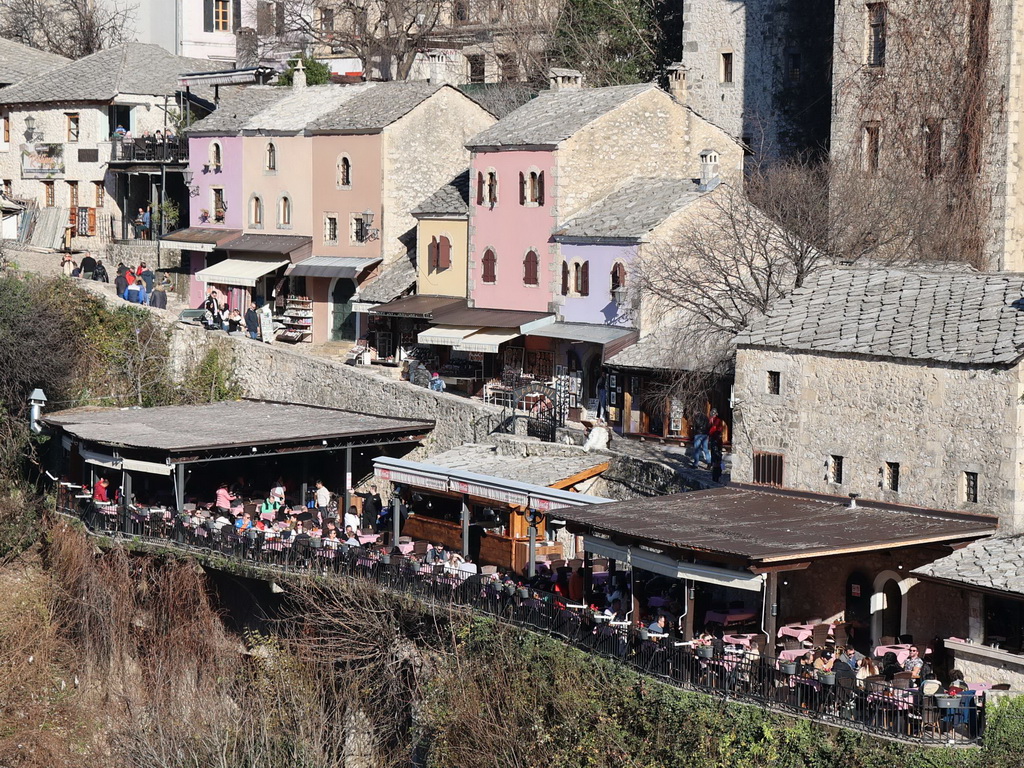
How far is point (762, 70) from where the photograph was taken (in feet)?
178

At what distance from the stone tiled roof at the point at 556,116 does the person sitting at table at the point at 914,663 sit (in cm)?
2191

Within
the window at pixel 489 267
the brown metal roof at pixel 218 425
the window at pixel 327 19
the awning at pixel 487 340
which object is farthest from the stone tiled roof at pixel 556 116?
the window at pixel 327 19

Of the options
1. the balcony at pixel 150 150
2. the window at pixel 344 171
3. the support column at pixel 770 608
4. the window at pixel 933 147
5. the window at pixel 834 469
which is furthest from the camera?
the balcony at pixel 150 150

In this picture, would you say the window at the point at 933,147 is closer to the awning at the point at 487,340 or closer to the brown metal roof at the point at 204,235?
the awning at the point at 487,340

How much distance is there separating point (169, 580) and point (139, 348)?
1561 cm

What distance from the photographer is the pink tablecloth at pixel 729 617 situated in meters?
29.3

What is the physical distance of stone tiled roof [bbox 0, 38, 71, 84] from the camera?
68.4m

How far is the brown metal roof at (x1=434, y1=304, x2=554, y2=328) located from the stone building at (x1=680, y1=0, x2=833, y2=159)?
9390 mm

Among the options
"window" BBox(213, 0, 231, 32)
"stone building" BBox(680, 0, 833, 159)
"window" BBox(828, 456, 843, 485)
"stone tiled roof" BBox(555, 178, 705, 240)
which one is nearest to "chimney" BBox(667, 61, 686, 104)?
"stone building" BBox(680, 0, 833, 159)

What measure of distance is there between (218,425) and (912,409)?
743 inches

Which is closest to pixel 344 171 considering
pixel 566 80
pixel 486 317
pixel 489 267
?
pixel 566 80

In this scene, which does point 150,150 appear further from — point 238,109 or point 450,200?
point 450,200

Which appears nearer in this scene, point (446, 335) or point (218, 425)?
point (218, 425)

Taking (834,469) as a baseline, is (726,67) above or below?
above
